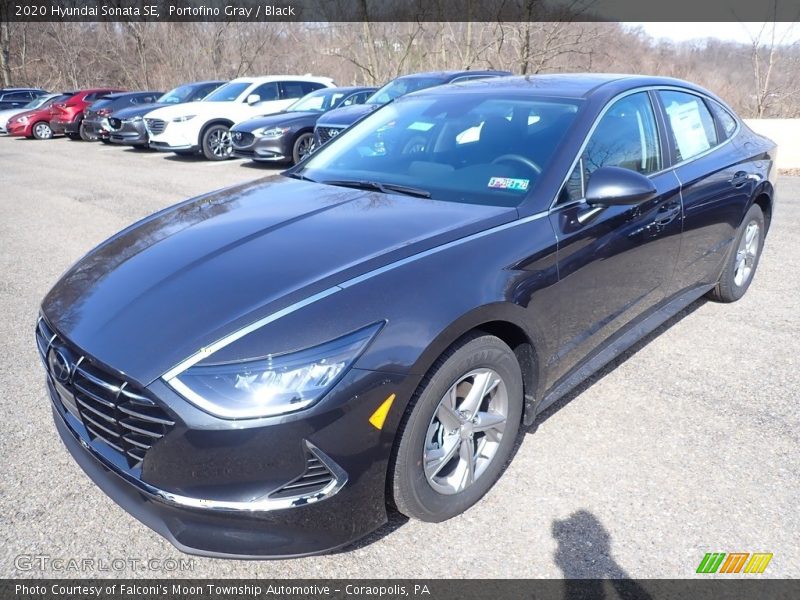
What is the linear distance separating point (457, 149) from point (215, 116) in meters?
11.7

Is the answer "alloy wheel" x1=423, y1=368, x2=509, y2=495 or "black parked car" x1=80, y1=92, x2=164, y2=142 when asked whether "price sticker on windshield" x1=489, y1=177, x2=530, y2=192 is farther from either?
"black parked car" x1=80, y1=92, x2=164, y2=142

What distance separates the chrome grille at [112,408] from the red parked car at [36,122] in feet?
70.1

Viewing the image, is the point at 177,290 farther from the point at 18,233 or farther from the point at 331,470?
the point at 18,233

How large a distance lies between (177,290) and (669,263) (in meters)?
2.70

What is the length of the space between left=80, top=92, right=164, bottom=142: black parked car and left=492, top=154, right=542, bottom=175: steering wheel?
16561mm

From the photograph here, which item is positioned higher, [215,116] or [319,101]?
[319,101]

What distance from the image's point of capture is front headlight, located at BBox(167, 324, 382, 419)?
1.81m

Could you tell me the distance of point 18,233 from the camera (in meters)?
7.18

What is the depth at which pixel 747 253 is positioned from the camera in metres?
4.64

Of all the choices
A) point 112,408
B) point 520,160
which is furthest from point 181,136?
point 112,408

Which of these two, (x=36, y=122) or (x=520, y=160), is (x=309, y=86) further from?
(x=520, y=160)

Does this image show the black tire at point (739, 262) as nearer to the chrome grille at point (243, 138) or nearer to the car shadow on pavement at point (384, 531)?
the car shadow on pavement at point (384, 531)

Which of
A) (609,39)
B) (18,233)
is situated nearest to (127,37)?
(609,39)

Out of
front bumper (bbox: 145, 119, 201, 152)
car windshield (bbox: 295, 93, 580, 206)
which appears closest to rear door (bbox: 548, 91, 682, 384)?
car windshield (bbox: 295, 93, 580, 206)
